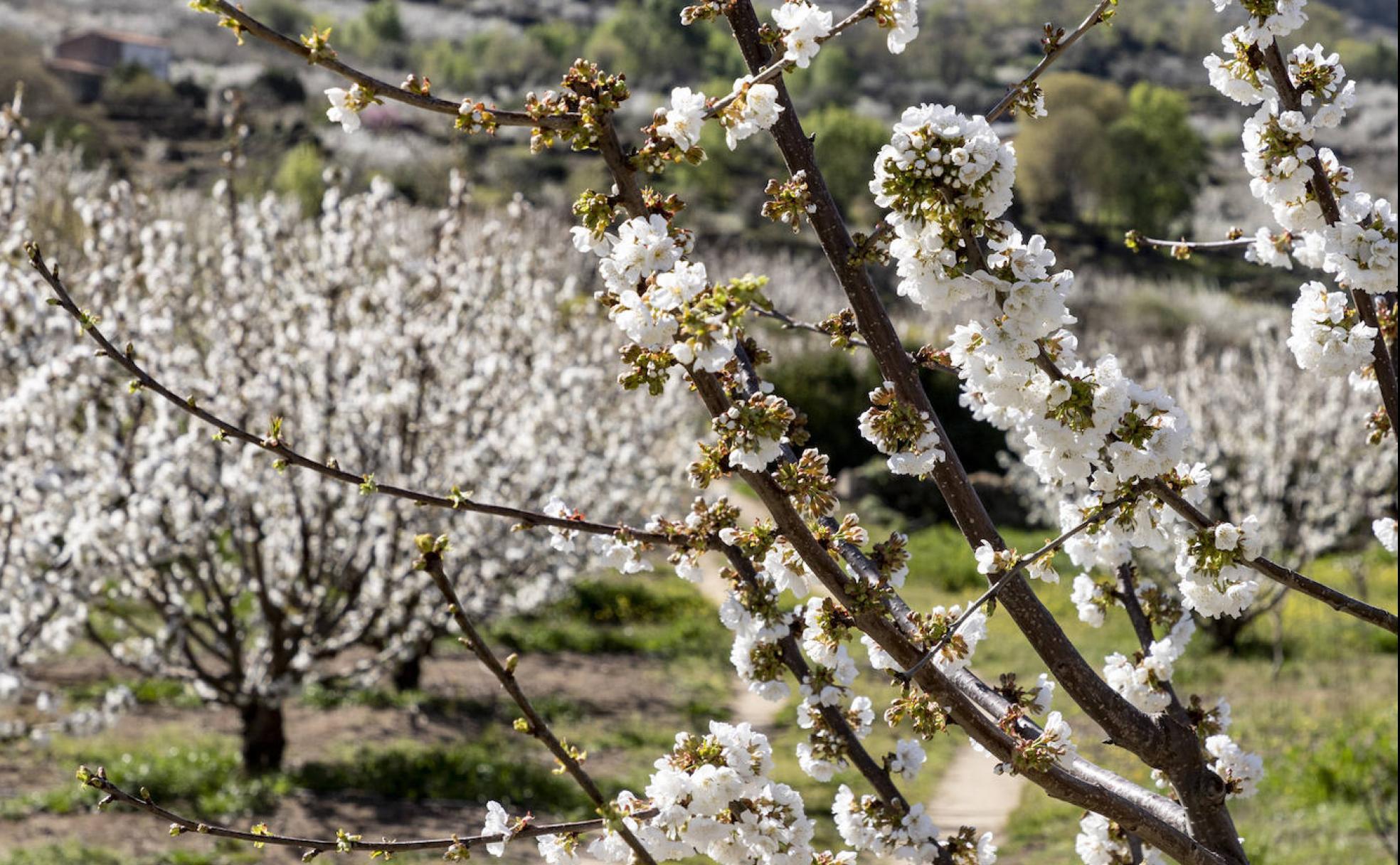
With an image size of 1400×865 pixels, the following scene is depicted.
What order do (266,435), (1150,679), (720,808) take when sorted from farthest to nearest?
(266,435) → (1150,679) → (720,808)

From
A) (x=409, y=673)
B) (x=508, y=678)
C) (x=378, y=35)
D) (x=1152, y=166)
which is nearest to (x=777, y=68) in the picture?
(x=508, y=678)

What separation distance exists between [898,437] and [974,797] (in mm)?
7185

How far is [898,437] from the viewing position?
188cm

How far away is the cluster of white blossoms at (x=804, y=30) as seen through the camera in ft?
5.65

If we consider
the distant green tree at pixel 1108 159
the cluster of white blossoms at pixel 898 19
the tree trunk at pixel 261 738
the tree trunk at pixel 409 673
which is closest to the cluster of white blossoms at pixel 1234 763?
the cluster of white blossoms at pixel 898 19

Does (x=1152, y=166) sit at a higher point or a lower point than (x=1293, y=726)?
higher

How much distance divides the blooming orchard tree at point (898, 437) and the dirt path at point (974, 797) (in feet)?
19.0

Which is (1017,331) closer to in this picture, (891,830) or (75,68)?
(891,830)

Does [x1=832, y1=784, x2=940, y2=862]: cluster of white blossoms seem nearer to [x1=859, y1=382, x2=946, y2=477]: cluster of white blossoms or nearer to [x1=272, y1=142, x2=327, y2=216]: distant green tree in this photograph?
[x1=859, y1=382, x2=946, y2=477]: cluster of white blossoms

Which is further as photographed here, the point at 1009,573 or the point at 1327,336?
the point at 1327,336

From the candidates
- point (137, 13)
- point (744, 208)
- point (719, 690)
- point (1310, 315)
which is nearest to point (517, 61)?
point (137, 13)

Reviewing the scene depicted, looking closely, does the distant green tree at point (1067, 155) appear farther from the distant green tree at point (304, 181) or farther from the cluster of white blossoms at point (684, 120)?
the cluster of white blossoms at point (684, 120)

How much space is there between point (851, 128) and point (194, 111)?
26.4m

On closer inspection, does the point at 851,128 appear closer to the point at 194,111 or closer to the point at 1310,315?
the point at 194,111
